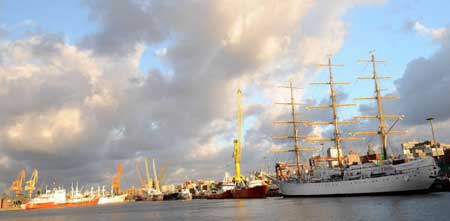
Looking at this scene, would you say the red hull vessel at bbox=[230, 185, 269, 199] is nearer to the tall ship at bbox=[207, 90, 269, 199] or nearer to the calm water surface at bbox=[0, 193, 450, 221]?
the tall ship at bbox=[207, 90, 269, 199]

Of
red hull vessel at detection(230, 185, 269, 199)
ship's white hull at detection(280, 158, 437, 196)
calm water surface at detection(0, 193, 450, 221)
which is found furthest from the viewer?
red hull vessel at detection(230, 185, 269, 199)

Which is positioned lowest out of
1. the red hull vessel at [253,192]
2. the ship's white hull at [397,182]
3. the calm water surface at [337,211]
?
the red hull vessel at [253,192]

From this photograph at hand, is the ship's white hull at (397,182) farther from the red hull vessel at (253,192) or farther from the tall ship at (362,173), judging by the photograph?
the red hull vessel at (253,192)

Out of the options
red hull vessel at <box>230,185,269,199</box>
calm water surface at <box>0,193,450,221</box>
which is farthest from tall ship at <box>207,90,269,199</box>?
calm water surface at <box>0,193,450,221</box>

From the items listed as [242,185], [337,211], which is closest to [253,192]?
[242,185]

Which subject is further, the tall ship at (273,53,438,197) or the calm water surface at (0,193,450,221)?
the tall ship at (273,53,438,197)

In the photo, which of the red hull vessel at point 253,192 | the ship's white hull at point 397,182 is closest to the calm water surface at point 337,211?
the ship's white hull at point 397,182

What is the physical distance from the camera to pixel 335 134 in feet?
388

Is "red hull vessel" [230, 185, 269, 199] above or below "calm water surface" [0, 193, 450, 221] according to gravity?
below

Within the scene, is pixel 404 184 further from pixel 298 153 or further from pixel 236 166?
pixel 236 166

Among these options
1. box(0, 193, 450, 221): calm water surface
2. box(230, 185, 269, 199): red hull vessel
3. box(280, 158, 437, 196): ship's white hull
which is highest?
box(280, 158, 437, 196): ship's white hull

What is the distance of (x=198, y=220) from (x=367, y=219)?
2455cm

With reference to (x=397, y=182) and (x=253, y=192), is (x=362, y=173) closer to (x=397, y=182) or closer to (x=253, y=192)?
(x=397, y=182)

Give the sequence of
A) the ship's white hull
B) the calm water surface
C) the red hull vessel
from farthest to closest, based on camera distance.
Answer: the red hull vessel → the ship's white hull → the calm water surface
